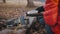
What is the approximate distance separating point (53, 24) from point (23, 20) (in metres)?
2.25

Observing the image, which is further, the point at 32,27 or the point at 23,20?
the point at 23,20

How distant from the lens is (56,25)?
74.0 inches

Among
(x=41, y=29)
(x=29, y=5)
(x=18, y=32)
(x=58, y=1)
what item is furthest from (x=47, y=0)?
(x=29, y=5)

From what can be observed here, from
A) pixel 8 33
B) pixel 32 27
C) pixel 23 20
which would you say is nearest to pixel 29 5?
pixel 23 20

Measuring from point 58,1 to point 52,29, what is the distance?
0.93ft

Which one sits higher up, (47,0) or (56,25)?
(47,0)

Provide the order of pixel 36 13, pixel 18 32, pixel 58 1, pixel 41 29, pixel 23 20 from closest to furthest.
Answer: pixel 58 1 < pixel 36 13 < pixel 41 29 < pixel 18 32 < pixel 23 20

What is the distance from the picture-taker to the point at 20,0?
34.3 ft

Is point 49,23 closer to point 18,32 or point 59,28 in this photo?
point 59,28

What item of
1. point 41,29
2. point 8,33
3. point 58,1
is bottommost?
point 8,33

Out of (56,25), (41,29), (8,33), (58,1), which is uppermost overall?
(58,1)

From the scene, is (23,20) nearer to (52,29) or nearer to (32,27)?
(32,27)

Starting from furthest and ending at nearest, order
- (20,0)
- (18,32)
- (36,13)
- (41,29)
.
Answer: (20,0) < (18,32) < (41,29) < (36,13)

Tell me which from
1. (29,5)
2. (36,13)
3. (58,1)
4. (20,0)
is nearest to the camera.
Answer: (58,1)
